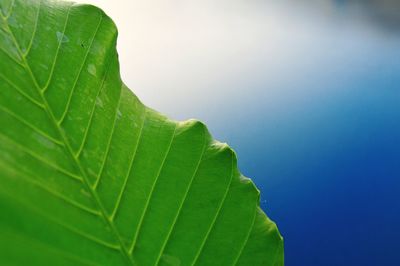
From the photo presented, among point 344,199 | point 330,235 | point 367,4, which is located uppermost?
point 367,4

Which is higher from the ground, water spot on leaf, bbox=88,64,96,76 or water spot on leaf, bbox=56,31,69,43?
water spot on leaf, bbox=56,31,69,43

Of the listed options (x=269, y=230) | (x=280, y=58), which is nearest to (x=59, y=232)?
(x=269, y=230)

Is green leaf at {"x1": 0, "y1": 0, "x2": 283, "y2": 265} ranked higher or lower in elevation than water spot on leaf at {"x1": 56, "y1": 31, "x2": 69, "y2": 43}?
lower

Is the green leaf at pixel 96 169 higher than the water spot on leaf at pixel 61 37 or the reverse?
the reverse

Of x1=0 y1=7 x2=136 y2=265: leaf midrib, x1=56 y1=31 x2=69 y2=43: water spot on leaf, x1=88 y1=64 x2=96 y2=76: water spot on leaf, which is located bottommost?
x1=0 y1=7 x2=136 y2=265: leaf midrib

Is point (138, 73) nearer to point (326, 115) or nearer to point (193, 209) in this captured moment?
point (326, 115)

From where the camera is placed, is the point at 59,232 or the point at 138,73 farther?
the point at 138,73

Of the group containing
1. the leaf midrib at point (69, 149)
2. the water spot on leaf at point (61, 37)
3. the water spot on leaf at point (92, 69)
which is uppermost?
A: the water spot on leaf at point (61, 37)

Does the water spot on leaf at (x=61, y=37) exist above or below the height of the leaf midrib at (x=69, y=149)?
above
